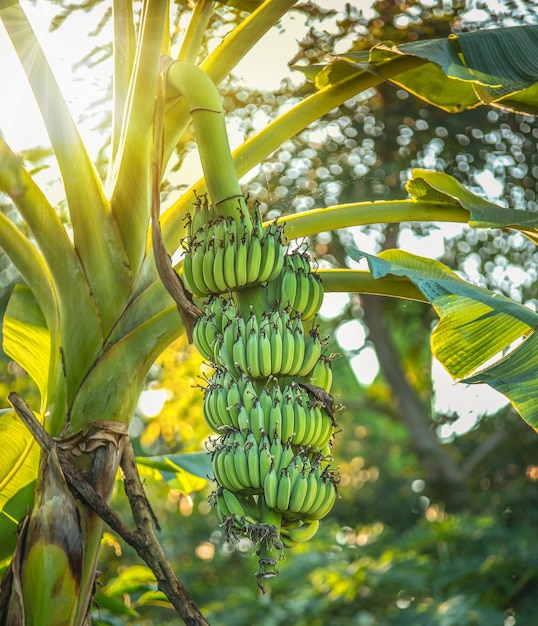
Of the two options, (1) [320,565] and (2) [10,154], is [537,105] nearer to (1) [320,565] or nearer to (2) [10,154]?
(2) [10,154]

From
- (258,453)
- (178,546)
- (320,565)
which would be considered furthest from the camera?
(178,546)

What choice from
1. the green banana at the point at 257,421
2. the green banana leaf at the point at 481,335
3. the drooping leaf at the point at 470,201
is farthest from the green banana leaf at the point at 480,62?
the green banana at the point at 257,421

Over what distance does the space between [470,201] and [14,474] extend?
1211 millimetres

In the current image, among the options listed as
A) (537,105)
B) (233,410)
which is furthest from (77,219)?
(537,105)

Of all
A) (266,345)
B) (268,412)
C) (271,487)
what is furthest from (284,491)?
(266,345)

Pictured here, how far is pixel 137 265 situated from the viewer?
1716 mm

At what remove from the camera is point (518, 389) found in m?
1.35

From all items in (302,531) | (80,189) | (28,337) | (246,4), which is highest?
(246,4)

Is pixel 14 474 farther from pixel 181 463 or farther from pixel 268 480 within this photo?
pixel 268 480

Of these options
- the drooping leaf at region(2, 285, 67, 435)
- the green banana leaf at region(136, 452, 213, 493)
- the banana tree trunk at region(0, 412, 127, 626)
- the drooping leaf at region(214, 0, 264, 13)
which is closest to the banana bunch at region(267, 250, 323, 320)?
the banana tree trunk at region(0, 412, 127, 626)

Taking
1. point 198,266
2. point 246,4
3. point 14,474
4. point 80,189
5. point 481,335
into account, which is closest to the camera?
point 198,266

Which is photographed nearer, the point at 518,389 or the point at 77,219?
the point at 518,389

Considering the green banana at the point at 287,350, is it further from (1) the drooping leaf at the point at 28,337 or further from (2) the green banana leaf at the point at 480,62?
(1) the drooping leaf at the point at 28,337

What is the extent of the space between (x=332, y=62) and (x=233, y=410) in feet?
3.04
